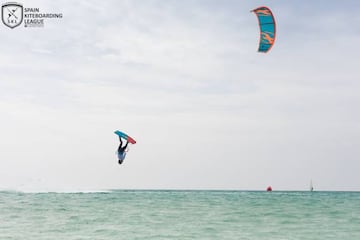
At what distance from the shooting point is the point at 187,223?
19297mm

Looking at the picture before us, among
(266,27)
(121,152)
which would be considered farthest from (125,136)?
(266,27)

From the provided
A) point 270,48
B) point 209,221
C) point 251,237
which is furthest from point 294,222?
point 270,48

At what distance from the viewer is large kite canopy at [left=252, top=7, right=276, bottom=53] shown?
45.5 ft

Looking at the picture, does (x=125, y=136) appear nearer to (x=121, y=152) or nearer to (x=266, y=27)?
(x=121, y=152)

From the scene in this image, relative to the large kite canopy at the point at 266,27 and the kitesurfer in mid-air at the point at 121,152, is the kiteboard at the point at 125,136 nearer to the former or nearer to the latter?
the kitesurfer in mid-air at the point at 121,152

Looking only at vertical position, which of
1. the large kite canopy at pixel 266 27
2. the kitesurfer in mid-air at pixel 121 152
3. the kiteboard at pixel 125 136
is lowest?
the kitesurfer in mid-air at pixel 121 152

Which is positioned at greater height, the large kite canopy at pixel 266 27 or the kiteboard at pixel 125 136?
the large kite canopy at pixel 266 27

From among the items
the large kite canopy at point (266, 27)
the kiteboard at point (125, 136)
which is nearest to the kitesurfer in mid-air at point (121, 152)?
the kiteboard at point (125, 136)

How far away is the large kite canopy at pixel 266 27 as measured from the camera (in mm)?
13874

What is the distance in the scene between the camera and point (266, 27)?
555 inches

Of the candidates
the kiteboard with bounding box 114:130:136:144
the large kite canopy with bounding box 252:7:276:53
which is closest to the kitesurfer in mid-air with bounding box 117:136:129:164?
the kiteboard with bounding box 114:130:136:144

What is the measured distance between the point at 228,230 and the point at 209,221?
3.21 metres

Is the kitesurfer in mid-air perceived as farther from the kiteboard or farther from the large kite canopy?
the large kite canopy

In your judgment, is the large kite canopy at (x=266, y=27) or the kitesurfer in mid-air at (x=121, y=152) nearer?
the large kite canopy at (x=266, y=27)
